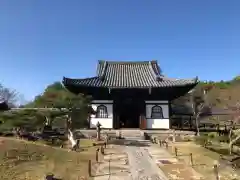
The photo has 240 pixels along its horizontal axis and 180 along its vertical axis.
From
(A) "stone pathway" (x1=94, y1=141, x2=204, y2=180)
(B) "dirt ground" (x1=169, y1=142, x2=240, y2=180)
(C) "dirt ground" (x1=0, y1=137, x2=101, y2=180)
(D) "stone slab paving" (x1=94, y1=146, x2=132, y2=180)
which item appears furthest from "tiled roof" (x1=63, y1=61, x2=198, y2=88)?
(C) "dirt ground" (x1=0, y1=137, x2=101, y2=180)

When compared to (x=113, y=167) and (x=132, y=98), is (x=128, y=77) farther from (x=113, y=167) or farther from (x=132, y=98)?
(x=113, y=167)

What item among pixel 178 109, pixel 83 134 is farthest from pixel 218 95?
pixel 83 134

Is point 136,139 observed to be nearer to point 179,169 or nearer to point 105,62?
point 179,169

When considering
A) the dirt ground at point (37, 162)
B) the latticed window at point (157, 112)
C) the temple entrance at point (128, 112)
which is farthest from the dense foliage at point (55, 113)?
the latticed window at point (157, 112)

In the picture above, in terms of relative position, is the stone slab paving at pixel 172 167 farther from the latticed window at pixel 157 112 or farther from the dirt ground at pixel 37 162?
the latticed window at pixel 157 112

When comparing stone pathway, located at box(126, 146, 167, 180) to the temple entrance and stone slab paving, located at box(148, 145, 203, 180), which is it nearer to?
stone slab paving, located at box(148, 145, 203, 180)

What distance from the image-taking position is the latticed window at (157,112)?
2797cm

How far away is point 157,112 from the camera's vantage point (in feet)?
92.0

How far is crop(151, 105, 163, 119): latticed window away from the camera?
2797cm

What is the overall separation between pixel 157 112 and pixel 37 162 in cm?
1735

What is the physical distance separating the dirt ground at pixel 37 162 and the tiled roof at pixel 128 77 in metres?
11.8

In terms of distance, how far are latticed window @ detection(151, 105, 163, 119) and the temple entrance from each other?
131 cm

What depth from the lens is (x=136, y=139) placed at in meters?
24.3

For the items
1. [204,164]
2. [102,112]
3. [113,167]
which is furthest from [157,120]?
[113,167]
